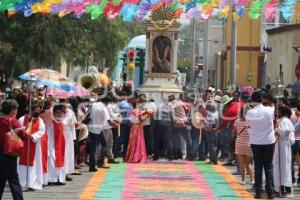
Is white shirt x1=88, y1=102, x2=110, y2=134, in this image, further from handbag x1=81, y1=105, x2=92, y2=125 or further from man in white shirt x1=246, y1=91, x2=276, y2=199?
man in white shirt x1=246, y1=91, x2=276, y2=199

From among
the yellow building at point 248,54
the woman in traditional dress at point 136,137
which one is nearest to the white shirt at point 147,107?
the woman in traditional dress at point 136,137

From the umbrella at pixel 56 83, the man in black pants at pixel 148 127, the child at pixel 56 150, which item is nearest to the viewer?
the child at pixel 56 150

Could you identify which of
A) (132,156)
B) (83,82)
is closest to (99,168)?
(132,156)

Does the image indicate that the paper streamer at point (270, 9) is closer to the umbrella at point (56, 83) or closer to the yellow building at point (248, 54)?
the umbrella at point (56, 83)

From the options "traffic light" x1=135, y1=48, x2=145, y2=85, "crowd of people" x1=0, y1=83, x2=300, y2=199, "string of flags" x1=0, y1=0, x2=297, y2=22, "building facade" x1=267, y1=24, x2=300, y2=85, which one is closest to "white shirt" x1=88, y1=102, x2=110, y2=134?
"crowd of people" x1=0, y1=83, x2=300, y2=199

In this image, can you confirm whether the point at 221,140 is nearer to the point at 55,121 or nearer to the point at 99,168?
the point at 99,168

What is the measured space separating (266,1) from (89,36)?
2209cm

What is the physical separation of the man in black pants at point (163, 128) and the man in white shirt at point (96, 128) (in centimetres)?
322

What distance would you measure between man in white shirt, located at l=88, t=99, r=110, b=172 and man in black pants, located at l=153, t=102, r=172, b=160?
3.22 m

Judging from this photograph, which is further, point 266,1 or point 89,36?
point 89,36

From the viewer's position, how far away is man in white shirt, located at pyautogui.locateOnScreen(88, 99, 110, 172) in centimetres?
2066

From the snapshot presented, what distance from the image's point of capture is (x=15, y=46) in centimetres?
3556

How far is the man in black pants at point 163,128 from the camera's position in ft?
79.4

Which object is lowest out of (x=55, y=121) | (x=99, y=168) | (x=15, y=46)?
(x=99, y=168)
